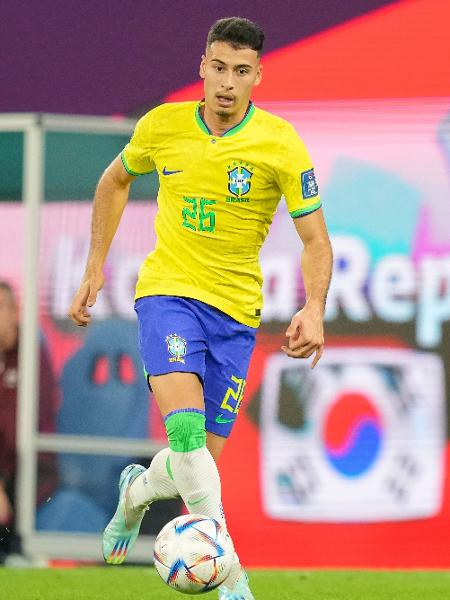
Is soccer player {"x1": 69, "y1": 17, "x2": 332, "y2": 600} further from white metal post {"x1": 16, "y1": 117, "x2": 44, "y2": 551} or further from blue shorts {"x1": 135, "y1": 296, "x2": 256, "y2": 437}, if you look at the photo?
white metal post {"x1": 16, "y1": 117, "x2": 44, "y2": 551}

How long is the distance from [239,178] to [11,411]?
13.2 feet

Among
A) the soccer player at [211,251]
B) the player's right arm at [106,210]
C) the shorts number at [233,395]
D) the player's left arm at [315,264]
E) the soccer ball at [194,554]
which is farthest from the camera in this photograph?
the player's right arm at [106,210]

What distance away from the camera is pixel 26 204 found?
955 centimetres

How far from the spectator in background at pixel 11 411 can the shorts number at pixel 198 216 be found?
3720 millimetres

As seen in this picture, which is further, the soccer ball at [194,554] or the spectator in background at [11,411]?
the spectator in background at [11,411]

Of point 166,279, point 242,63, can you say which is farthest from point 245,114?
point 166,279

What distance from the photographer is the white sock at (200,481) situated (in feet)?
18.2

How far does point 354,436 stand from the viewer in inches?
359

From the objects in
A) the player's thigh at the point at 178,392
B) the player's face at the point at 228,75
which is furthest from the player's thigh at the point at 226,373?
the player's face at the point at 228,75

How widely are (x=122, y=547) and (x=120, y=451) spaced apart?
293 cm

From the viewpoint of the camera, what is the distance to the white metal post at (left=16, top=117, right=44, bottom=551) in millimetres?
9266

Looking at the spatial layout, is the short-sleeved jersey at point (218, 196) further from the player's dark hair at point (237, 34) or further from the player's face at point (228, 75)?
the player's dark hair at point (237, 34)

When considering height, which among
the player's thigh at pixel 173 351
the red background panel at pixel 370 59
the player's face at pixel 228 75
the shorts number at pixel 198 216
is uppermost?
the red background panel at pixel 370 59

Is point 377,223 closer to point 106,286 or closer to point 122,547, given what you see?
point 106,286
